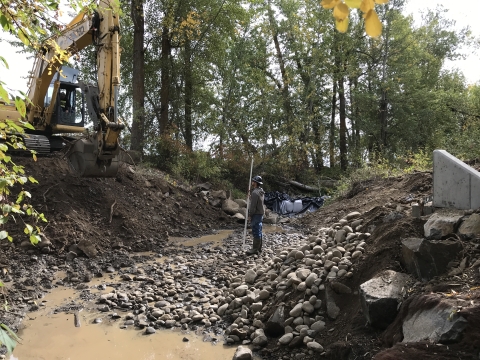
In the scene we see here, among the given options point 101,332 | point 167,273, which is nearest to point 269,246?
point 167,273

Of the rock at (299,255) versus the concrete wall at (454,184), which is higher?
the concrete wall at (454,184)

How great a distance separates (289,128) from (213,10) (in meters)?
7.51

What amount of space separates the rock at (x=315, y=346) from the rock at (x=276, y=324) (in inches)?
23.3

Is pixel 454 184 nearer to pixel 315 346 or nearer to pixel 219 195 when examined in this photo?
pixel 315 346

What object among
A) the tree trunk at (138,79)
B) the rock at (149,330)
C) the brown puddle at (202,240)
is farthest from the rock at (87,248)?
the tree trunk at (138,79)

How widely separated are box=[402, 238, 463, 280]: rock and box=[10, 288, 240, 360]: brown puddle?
239 cm

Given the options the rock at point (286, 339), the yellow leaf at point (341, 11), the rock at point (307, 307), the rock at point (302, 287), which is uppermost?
the yellow leaf at point (341, 11)

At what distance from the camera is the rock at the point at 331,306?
4430 millimetres

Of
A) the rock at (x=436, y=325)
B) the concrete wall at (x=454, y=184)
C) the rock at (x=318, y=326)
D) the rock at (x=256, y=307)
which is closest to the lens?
the rock at (x=436, y=325)

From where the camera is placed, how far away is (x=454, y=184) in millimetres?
4418

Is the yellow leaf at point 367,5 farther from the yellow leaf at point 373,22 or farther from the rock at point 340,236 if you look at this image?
the rock at point 340,236

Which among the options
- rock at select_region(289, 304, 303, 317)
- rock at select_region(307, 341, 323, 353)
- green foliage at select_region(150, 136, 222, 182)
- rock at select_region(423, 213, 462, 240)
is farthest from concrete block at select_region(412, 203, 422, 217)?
green foliage at select_region(150, 136, 222, 182)

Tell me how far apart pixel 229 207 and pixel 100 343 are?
29.4ft

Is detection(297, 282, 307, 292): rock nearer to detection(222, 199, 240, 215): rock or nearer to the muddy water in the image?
the muddy water
